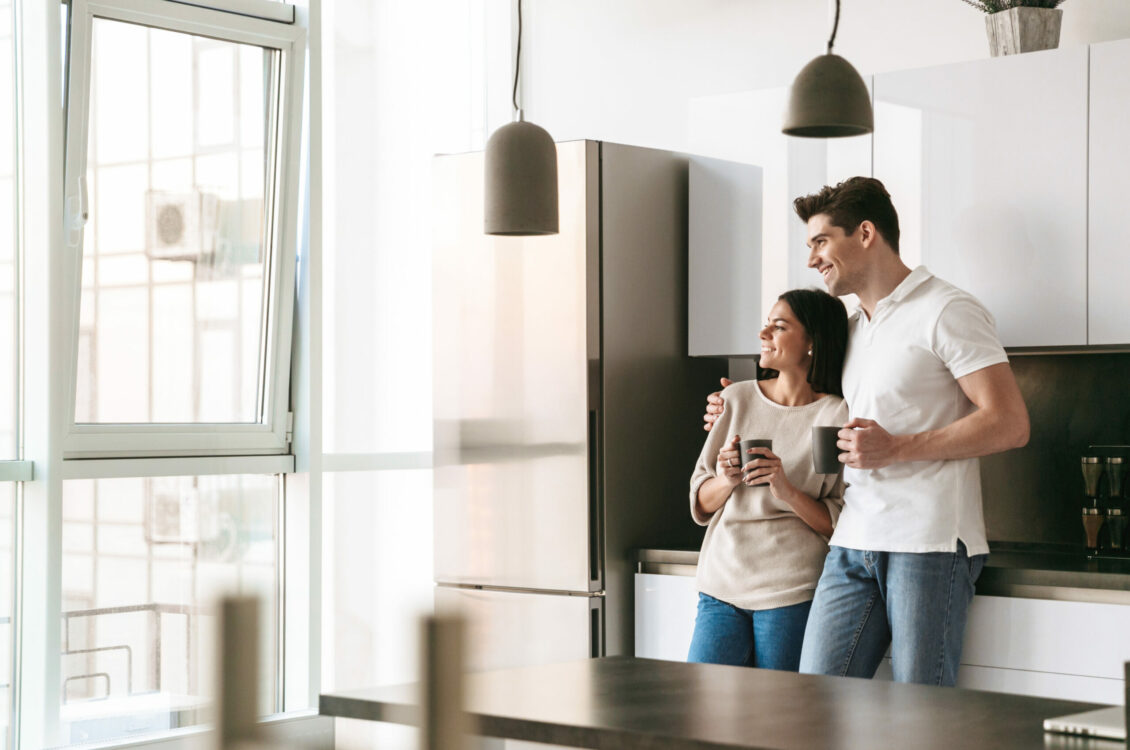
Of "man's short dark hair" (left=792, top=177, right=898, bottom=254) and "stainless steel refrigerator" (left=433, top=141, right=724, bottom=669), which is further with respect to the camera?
"stainless steel refrigerator" (left=433, top=141, right=724, bottom=669)

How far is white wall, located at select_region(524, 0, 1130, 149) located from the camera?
369cm

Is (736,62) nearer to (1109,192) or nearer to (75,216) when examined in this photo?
(1109,192)

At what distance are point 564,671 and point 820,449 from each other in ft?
2.90

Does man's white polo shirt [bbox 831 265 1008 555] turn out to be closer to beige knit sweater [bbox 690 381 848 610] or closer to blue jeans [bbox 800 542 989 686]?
A: blue jeans [bbox 800 542 989 686]

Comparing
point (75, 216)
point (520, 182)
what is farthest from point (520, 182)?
point (75, 216)

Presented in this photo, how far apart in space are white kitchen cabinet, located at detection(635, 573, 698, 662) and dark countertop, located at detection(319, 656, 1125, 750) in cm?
139

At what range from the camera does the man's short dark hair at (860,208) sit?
2881mm

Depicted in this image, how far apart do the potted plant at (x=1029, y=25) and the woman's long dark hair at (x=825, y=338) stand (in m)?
0.76

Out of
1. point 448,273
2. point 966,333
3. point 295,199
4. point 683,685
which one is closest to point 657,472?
point 448,273

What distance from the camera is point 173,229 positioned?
3982 millimetres

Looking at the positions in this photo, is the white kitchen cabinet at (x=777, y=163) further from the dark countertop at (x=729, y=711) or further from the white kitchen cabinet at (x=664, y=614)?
the dark countertop at (x=729, y=711)

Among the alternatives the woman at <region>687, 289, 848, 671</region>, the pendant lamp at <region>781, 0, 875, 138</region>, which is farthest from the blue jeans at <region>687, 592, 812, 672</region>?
the pendant lamp at <region>781, 0, 875, 138</region>

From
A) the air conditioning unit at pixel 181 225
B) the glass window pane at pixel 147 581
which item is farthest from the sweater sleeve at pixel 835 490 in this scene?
the air conditioning unit at pixel 181 225

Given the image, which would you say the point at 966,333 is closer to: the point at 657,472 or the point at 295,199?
the point at 657,472
